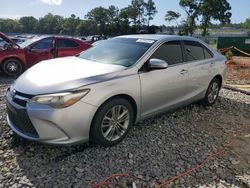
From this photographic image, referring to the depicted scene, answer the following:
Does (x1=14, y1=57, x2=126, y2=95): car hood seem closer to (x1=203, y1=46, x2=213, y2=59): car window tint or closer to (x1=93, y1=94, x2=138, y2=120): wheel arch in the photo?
(x1=93, y1=94, x2=138, y2=120): wheel arch

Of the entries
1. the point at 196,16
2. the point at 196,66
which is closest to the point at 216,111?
the point at 196,66

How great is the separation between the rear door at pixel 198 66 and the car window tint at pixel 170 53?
218 millimetres

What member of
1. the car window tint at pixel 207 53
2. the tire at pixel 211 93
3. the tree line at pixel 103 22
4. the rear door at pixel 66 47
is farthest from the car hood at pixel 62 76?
the tree line at pixel 103 22

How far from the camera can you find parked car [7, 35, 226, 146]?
3473 millimetres

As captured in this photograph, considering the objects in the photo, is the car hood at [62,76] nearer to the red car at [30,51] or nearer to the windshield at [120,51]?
the windshield at [120,51]

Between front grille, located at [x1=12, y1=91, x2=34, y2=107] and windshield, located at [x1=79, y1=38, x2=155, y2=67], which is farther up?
windshield, located at [x1=79, y1=38, x2=155, y2=67]

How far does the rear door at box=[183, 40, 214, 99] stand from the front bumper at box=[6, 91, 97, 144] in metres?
2.40

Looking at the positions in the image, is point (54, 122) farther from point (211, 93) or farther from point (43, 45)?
point (43, 45)

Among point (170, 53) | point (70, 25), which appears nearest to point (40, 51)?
point (170, 53)

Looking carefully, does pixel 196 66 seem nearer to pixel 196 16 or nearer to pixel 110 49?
pixel 110 49

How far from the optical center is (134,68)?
4.22 metres

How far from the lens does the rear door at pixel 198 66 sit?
17.5ft

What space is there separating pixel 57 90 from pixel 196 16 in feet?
189

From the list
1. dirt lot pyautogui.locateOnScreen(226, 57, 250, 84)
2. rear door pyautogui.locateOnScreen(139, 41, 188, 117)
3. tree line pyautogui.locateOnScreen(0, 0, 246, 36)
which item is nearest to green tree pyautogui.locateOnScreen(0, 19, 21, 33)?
tree line pyautogui.locateOnScreen(0, 0, 246, 36)
